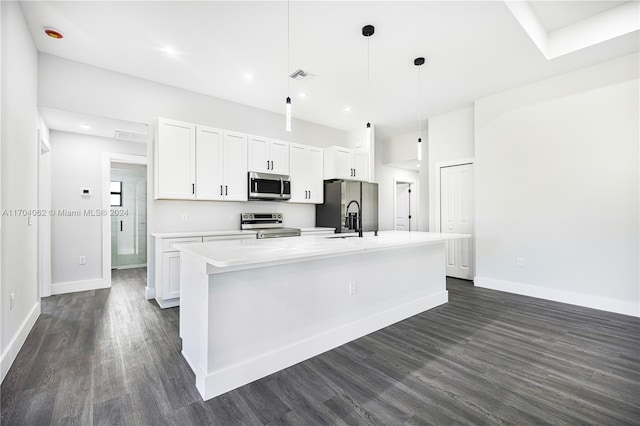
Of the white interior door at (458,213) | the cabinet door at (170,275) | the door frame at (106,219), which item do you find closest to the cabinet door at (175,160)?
the cabinet door at (170,275)

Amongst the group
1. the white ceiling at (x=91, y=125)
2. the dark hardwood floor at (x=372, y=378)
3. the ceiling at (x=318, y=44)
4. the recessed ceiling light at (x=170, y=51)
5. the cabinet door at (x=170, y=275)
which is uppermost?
the ceiling at (x=318, y=44)

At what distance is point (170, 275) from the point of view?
11.5 ft

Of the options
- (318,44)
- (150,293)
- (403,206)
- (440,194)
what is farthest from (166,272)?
(403,206)

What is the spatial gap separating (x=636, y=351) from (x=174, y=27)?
4952 millimetres

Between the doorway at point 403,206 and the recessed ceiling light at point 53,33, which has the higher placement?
the recessed ceiling light at point 53,33

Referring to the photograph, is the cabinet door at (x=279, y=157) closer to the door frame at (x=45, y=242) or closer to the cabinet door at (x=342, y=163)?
the cabinet door at (x=342, y=163)

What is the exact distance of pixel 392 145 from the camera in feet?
22.0

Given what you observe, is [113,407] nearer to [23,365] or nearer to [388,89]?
[23,365]

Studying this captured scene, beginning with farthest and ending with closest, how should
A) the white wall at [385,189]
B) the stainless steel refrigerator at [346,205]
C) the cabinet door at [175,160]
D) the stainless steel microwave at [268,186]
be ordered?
the white wall at [385,189] < the stainless steel refrigerator at [346,205] < the stainless steel microwave at [268,186] < the cabinet door at [175,160]

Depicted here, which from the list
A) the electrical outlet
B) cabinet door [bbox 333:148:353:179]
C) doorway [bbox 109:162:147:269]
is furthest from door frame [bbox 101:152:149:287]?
the electrical outlet

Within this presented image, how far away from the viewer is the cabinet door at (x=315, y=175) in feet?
16.9

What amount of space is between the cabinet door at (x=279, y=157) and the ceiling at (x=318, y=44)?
28.9 inches

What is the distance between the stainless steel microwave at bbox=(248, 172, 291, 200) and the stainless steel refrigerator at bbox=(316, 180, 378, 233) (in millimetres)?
868

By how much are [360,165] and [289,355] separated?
4.19 m
